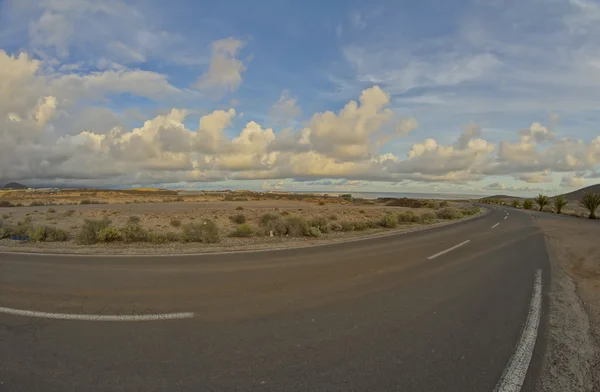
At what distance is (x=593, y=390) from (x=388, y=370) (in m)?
2.08

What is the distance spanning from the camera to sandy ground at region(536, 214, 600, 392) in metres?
3.60

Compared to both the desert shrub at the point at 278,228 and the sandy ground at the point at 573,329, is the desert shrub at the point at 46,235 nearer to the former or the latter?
the desert shrub at the point at 278,228

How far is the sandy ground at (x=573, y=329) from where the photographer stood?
3.60 m

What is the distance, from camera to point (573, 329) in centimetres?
498

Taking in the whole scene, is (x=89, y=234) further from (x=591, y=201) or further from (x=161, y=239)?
(x=591, y=201)

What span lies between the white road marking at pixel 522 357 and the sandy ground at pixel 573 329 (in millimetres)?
178

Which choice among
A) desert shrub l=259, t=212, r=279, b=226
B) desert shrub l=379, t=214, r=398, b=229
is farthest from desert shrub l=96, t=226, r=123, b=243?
desert shrub l=379, t=214, r=398, b=229

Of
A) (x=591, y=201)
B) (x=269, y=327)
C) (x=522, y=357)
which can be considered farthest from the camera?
(x=591, y=201)

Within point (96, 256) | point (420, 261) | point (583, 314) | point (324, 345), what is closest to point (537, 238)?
point (420, 261)

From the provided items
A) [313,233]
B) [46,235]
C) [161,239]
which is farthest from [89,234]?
[313,233]

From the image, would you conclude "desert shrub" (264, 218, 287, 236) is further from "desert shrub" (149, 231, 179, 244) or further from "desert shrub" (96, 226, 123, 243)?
"desert shrub" (96, 226, 123, 243)

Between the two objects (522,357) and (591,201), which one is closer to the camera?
(522,357)

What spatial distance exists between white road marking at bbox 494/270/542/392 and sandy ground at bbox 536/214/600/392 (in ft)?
0.58

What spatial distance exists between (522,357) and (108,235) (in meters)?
14.8
